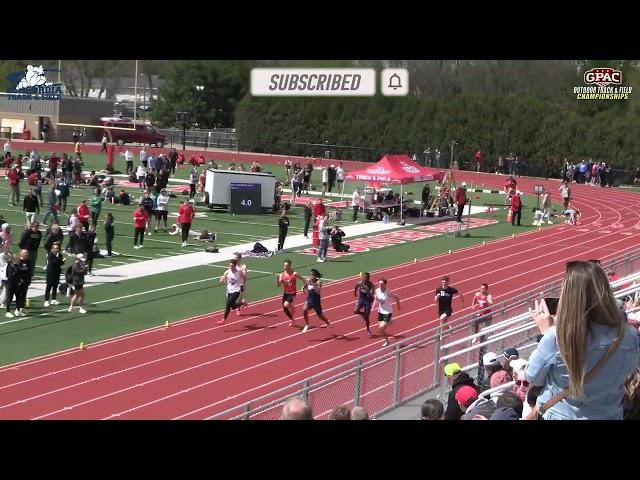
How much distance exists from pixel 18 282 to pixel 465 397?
40.1 ft

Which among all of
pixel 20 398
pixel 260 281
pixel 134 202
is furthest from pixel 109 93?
pixel 20 398

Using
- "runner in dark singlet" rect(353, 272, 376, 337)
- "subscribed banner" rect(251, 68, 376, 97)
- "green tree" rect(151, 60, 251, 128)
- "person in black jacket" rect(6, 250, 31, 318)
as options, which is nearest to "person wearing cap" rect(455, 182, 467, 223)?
"subscribed banner" rect(251, 68, 376, 97)

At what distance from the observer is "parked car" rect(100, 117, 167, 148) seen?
192 ft

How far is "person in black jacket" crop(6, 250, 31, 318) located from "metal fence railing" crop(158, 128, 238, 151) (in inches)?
1824

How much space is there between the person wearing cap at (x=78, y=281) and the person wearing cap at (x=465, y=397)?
1209cm

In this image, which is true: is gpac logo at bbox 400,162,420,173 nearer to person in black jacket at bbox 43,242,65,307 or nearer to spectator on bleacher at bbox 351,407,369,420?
person in black jacket at bbox 43,242,65,307

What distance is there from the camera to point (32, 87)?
57062 mm

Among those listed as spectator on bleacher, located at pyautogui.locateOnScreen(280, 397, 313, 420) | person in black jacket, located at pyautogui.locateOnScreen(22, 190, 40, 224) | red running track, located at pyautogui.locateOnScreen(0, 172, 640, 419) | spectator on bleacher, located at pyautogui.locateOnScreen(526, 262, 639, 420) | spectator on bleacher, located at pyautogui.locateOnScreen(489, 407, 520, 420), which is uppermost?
spectator on bleacher, located at pyautogui.locateOnScreen(526, 262, 639, 420)

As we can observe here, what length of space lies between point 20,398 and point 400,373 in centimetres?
550

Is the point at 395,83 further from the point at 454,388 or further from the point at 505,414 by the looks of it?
the point at 505,414

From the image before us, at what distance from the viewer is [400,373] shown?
1121 centimetres

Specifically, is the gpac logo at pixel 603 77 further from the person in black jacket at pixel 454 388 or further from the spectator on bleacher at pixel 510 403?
the spectator on bleacher at pixel 510 403
